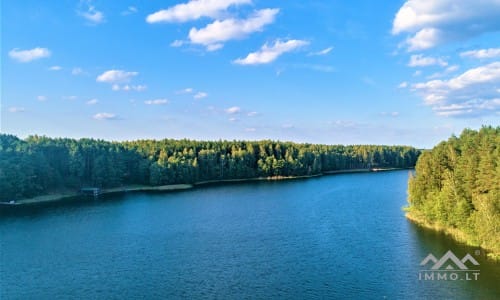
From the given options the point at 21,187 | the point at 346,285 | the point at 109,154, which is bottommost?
the point at 346,285

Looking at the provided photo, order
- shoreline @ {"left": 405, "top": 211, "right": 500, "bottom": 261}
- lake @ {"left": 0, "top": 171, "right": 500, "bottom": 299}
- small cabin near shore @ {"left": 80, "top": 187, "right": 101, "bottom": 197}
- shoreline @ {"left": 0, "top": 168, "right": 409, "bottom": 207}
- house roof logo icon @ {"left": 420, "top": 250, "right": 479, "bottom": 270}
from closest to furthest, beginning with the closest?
lake @ {"left": 0, "top": 171, "right": 500, "bottom": 299}, house roof logo icon @ {"left": 420, "top": 250, "right": 479, "bottom": 270}, shoreline @ {"left": 405, "top": 211, "right": 500, "bottom": 261}, shoreline @ {"left": 0, "top": 168, "right": 409, "bottom": 207}, small cabin near shore @ {"left": 80, "top": 187, "right": 101, "bottom": 197}

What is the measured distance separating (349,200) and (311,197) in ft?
29.9

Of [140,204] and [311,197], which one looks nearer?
[140,204]

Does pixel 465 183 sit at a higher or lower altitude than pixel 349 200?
higher

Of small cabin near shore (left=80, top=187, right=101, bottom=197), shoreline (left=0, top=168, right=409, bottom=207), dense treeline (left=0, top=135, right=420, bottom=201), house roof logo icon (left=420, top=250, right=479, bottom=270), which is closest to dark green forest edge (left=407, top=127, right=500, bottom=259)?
house roof logo icon (left=420, top=250, right=479, bottom=270)

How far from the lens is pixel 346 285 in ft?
107

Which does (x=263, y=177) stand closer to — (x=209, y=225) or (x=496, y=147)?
(x=209, y=225)

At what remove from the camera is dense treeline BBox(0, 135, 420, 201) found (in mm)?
84375

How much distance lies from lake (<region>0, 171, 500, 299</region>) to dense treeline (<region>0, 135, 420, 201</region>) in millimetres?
15025

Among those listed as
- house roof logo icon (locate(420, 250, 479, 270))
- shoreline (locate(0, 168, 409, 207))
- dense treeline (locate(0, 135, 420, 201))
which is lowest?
house roof logo icon (locate(420, 250, 479, 270))

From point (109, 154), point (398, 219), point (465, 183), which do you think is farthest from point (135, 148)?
point (465, 183)

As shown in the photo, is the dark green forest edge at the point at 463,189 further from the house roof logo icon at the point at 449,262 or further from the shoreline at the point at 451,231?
the house roof logo icon at the point at 449,262

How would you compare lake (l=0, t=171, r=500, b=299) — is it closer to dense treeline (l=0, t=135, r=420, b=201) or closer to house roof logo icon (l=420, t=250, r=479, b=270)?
house roof logo icon (l=420, t=250, r=479, b=270)

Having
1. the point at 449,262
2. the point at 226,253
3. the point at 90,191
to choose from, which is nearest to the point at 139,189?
the point at 90,191
